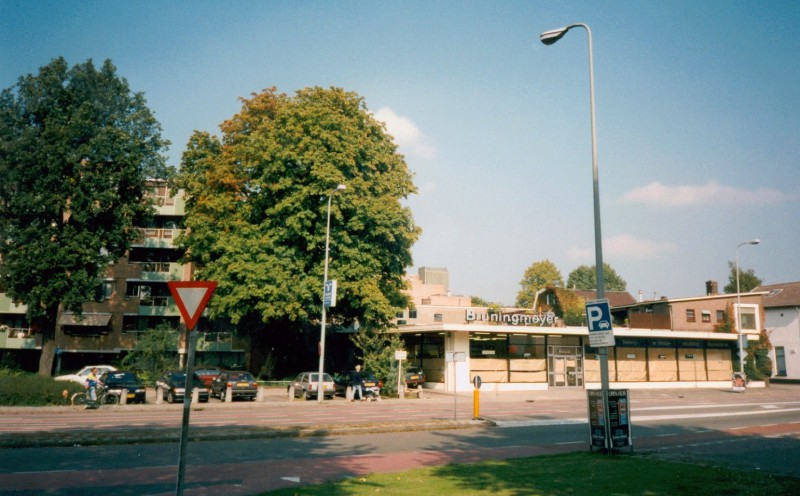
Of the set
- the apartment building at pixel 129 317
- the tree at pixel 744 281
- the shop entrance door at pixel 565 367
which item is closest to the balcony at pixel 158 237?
the apartment building at pixel 129 317

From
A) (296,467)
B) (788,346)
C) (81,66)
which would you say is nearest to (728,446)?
(296,467)

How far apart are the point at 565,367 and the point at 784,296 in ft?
96.6

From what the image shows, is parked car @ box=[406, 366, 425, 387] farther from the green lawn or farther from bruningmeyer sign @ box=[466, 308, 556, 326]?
the green lawn

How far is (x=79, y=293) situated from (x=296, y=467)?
2911cm

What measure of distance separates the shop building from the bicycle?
62.2 ft

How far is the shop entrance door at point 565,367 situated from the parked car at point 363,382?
1501cm

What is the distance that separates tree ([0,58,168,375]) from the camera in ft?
113

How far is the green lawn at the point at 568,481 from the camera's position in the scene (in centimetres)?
955

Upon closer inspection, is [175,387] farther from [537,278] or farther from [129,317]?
[537,278]

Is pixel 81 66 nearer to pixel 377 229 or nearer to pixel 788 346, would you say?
pixel 377 229

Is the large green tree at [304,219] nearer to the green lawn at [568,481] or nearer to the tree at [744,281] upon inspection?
the green lawn at [568,481]

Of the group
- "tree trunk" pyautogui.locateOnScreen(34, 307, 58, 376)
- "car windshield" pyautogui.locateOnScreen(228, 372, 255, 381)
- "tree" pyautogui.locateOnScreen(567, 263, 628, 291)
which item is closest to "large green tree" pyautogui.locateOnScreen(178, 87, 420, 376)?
"car windshield" pyautogui.locateOnScreen(228, 372, 255, 381)

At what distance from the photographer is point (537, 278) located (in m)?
91.4

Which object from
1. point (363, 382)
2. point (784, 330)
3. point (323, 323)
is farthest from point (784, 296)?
point (323, 323)
